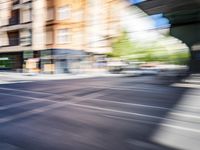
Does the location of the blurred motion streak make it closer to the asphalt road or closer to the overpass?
the overpass

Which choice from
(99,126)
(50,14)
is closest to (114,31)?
(50,14)

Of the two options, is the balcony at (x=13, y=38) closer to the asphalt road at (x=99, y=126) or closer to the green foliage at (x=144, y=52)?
the asphalt road at (x=99, y=126)

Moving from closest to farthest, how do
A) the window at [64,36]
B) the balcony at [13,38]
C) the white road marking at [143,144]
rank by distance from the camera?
A: the window at [64,36] → the white road marking at [143,144] → the balcony at [13,38]

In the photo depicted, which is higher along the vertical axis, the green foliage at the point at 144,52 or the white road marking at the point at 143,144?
the green foliage at the point at 144,52

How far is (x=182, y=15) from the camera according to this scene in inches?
35.2

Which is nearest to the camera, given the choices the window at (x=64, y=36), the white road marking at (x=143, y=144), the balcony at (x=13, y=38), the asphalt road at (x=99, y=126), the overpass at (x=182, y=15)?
the overpass at (x=182, y=15)

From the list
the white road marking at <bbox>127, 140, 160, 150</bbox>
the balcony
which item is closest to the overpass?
the white road marking at <bbox>127, 140, 160, 150</bbox>

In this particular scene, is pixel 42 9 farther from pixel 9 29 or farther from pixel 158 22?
pixel 9 29

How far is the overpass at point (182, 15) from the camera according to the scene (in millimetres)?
875

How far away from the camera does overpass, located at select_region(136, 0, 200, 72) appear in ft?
2.87

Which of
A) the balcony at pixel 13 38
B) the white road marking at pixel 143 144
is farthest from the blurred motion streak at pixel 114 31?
the balcony at pixel 13 38

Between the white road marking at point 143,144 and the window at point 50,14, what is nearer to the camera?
the window at point 50,14

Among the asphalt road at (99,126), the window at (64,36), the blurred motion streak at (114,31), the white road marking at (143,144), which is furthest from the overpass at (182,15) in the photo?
the white road marking at (143,144)

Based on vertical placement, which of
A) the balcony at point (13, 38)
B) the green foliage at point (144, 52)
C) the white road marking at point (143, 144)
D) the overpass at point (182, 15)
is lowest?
the white road marking at point (143, 144)
